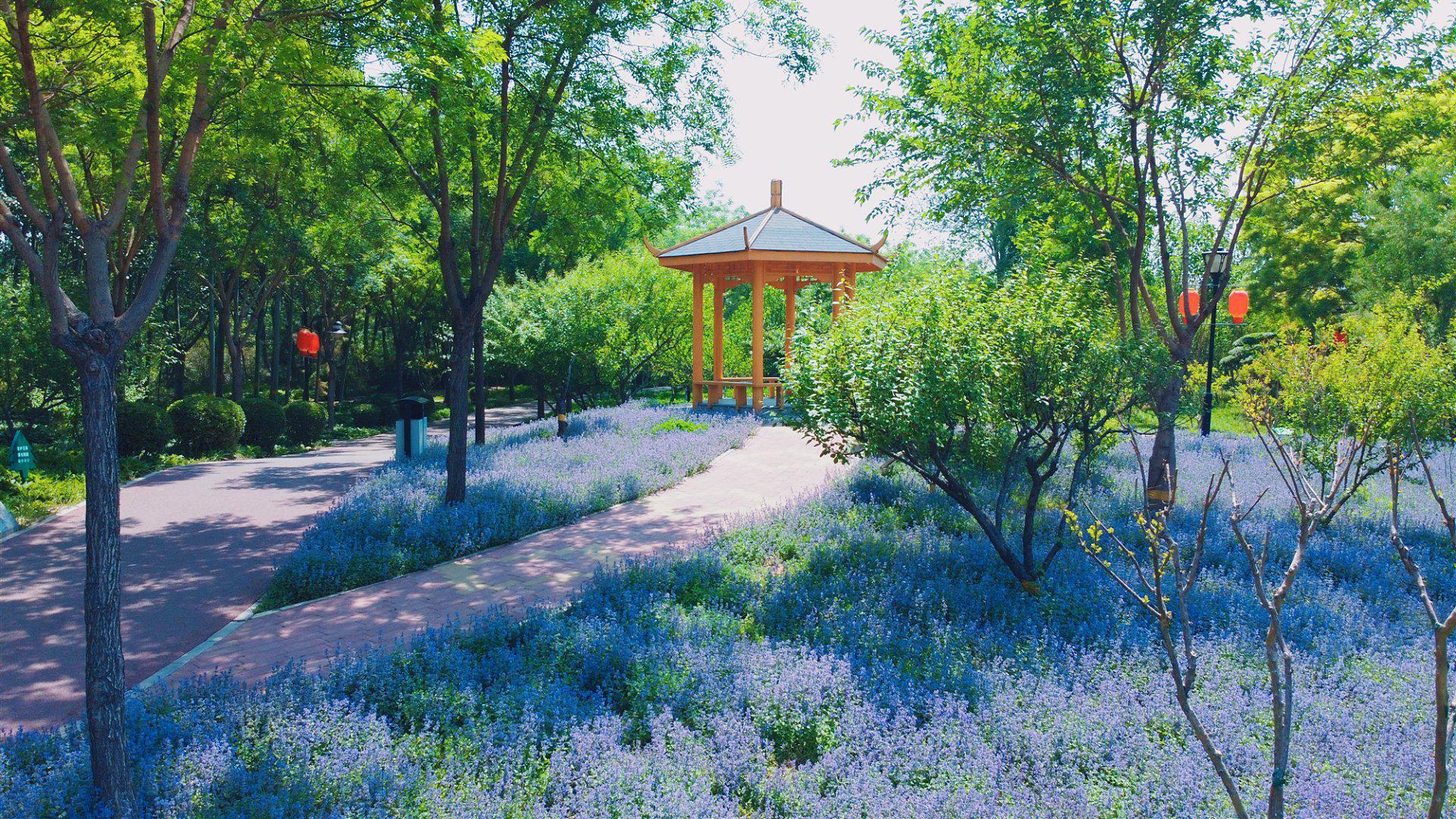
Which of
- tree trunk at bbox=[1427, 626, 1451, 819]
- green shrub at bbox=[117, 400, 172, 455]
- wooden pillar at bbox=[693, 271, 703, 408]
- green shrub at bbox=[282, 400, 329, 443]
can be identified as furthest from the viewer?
green shrub at bbox=[282, 400, 329, 443]

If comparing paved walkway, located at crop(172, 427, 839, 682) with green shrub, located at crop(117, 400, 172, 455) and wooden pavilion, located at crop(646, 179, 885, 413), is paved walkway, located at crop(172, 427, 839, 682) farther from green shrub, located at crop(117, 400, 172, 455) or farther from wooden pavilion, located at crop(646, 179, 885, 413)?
green shrub, located at crop(117, 400, 172, 455)

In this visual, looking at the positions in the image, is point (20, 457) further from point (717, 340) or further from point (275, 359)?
point (275, 359)

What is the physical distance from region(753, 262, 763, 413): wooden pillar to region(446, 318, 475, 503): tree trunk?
801 centimetres

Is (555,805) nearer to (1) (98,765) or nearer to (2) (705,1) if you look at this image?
(1) (98,765)

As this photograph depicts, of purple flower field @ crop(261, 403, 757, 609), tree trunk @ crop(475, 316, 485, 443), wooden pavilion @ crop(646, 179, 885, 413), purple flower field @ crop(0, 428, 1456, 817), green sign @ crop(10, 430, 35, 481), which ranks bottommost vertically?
purple flower field @ crop(0, 428, 1456, 817)

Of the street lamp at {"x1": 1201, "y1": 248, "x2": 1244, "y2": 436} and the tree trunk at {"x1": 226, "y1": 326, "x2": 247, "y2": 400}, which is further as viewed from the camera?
the tree trunk at {"x1": 226, "y1": 326, "x2": 247, "y2": 400}

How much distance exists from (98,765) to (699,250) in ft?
49.0

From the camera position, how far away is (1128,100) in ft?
28.5

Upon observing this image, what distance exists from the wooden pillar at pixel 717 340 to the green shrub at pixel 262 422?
30.5ft

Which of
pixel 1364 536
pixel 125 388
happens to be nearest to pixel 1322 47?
pixel 1364 536

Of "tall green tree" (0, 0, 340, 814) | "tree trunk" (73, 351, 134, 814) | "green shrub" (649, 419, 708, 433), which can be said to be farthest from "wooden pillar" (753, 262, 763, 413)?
"tree trunk" (73, 351, 134, 814)

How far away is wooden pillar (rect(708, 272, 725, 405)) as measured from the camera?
18.5 meters

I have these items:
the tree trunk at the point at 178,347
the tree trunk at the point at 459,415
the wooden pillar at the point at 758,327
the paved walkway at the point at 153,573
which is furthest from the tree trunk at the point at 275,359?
the tree trunk at the point at 459,415

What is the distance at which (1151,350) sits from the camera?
285 inches
